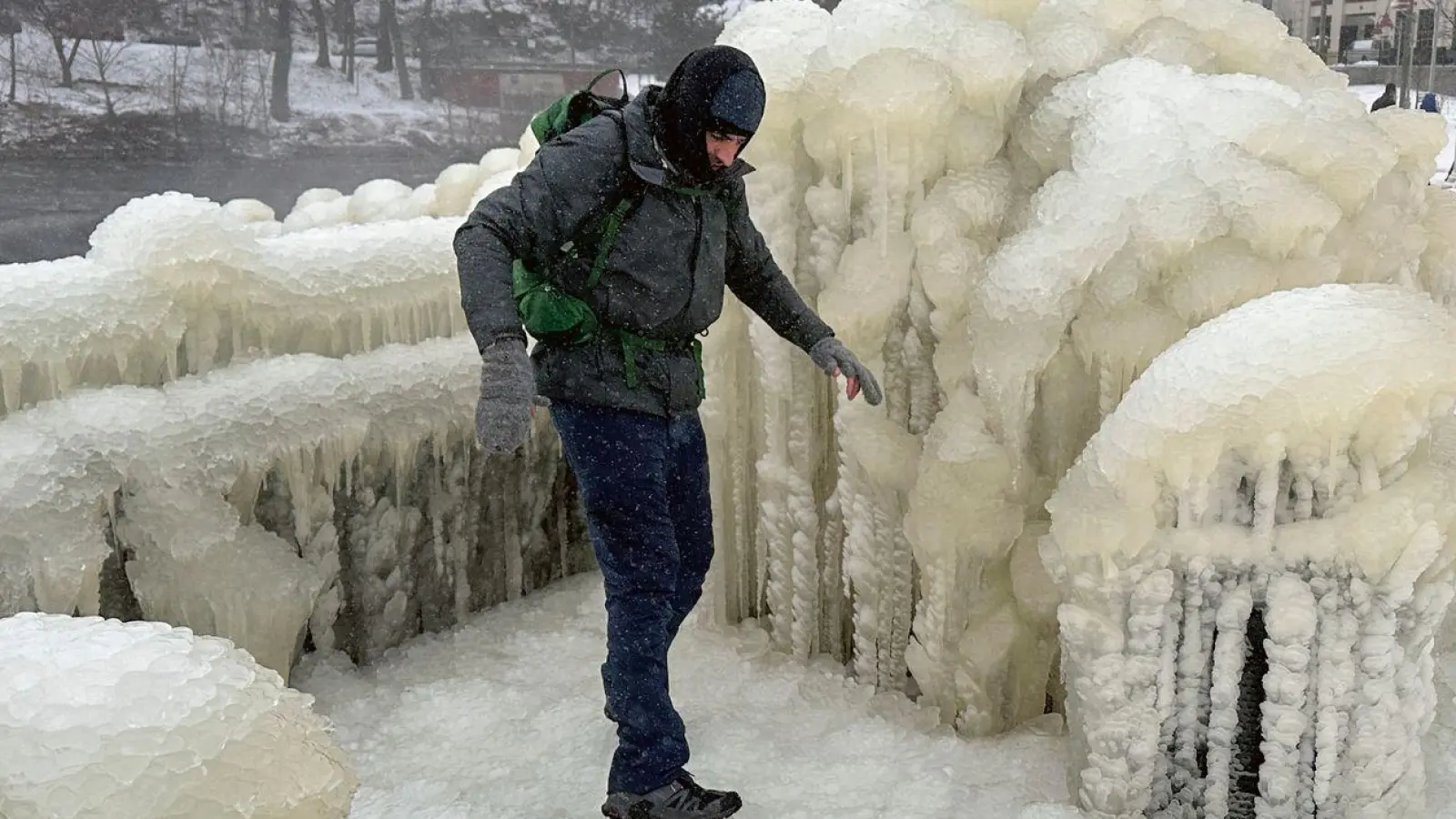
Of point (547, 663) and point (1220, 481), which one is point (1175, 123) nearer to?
point (1220, 481)

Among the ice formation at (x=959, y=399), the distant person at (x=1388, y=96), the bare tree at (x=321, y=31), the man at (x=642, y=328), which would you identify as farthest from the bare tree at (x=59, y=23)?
the distant person at (x=1388, y=96)

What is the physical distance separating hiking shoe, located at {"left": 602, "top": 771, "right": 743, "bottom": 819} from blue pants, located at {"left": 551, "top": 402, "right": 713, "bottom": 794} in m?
0.02

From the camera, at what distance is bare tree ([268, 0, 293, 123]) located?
22.4 ft

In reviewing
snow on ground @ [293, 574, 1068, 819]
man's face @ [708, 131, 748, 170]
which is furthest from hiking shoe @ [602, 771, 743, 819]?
man's face @ [708, 131, 748, 170]

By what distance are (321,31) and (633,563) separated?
6.15 metres

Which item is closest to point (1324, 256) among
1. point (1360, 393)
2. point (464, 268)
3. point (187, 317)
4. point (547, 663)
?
point (1360, 393)

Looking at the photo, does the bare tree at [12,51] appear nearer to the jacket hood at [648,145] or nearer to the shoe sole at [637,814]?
the jacket hood at [648,145]

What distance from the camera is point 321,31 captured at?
7020 millimetres

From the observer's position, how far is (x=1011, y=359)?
241 centimetres

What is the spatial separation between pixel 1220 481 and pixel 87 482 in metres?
2.36

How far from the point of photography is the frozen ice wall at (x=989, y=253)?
7.82ft

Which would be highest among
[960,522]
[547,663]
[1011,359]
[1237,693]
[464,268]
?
[464,268]

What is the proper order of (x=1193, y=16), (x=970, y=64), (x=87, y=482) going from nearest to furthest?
1. (x=87, y=482)
2. (x=970, y=64)
3. (x=1193, y=16)

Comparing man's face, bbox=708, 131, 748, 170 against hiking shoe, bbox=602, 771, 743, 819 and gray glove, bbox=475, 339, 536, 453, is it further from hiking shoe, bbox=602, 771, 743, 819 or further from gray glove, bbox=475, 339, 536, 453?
hiking shoe, bbox=602, 771, 743, 819
